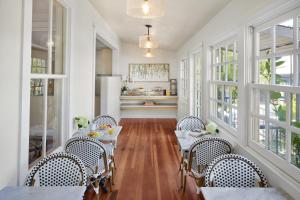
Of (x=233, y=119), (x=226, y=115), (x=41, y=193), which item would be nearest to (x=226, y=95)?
(x=226, y=115)

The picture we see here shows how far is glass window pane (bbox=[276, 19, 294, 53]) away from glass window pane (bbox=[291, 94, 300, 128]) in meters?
0.36

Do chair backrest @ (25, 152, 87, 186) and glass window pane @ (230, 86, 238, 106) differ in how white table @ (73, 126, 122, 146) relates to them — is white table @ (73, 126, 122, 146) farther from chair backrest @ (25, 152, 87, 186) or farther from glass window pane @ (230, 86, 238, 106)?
glass window pane @ (230, 86, 238, 106)

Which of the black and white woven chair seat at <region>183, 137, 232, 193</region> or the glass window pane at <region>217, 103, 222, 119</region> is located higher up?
the glass window pane at <region>217, 103, 222, 119</region>

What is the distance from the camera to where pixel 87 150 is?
2516 millimetres

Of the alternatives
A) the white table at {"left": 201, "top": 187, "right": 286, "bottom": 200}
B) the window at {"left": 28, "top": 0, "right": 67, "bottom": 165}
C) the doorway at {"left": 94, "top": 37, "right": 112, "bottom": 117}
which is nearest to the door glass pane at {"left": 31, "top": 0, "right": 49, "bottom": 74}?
the window at {"left": 28, "top": 0, "right": 67, "bottom": 165}

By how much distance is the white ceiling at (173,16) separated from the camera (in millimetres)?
3442

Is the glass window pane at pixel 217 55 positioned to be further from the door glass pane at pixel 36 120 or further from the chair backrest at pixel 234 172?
the door glass pane at pixel 36 120

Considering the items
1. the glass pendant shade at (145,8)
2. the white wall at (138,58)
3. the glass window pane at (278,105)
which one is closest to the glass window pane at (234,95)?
the glass window pane at (278,105)

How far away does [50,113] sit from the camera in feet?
8.89

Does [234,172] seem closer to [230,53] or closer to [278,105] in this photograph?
[278,105]

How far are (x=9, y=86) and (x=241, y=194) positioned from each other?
1.70 m

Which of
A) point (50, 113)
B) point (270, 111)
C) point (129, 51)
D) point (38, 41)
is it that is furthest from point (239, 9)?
point (129, 51)

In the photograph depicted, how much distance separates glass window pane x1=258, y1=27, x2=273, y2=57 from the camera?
2.17 m

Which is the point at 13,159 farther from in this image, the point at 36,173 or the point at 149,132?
the point at 149,132
